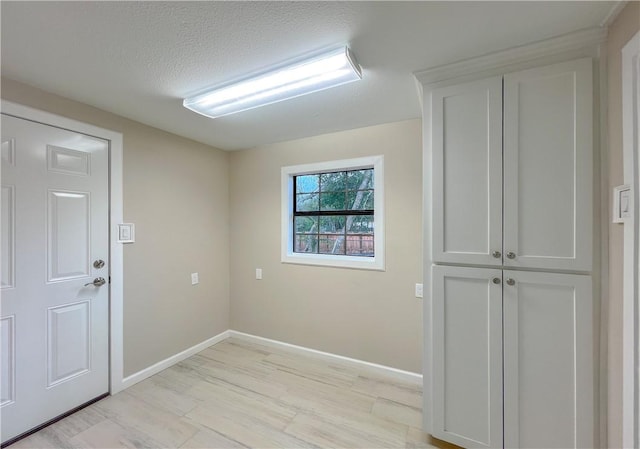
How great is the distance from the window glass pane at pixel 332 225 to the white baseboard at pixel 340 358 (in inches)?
48.8

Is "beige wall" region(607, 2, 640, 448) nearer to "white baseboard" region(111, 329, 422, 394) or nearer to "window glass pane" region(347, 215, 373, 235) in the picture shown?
"white baseboard" region(111, 329, 422, 394)

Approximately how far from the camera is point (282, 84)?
164 centimetres

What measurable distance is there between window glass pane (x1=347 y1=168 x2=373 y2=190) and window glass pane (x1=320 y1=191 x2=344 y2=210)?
0.14 meters

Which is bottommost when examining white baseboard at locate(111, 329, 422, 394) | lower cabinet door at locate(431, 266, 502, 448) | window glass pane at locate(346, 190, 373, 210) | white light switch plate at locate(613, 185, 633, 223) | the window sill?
white baseboard at locate(111, 329, 422, 394)

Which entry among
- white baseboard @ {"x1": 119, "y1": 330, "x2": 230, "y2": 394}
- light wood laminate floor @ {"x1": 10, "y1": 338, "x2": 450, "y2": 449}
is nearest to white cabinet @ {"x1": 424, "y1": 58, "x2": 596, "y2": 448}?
light wood laminate floor @ {"x1": 10, "y1": 338, "x2": 450, "y2": 449}

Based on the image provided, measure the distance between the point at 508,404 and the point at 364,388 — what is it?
1114 mm

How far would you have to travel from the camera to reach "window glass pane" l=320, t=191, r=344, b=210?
2.85m

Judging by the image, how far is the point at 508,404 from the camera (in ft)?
4.76

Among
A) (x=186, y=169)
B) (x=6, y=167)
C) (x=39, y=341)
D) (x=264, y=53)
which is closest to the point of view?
A: (x=264, y=53)

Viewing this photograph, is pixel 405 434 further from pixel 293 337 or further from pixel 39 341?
pixel 39 341

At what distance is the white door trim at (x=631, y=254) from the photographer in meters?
1.08

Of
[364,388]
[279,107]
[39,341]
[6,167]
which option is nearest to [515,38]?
[279,107]

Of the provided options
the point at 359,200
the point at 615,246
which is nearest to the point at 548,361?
the point at 615,246

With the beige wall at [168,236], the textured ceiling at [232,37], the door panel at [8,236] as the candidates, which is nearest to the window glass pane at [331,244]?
the beige wall at [168,236]
